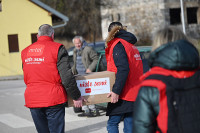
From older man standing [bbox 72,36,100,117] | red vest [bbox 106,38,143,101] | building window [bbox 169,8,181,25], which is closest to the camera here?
red vest [bbox 106,38,143,101]

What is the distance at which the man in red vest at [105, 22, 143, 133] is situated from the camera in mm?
4730

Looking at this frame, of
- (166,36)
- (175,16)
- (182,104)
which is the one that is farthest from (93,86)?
(175,16)

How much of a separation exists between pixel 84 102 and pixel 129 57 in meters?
0.78

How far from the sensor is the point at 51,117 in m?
4.51

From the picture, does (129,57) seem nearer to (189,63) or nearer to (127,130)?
(127,130)

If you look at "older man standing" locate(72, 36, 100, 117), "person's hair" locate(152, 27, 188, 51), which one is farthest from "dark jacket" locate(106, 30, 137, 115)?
"older man standing" locate(72, 36, 100, 117)

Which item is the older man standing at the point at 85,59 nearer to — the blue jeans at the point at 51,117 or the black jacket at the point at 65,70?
the blue jeans at the point at 51,117

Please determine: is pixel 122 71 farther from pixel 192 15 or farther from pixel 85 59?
pixel 192 15

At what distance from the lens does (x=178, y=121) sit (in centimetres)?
256

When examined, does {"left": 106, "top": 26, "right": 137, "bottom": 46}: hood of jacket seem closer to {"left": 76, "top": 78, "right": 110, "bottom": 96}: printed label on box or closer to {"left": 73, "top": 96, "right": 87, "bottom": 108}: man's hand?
{"left": 76, "top": 78, "right": 110, "bottom": 96}: printed label on box

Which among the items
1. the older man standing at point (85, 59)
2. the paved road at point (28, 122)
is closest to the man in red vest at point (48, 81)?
the paved road at point (28, 122)

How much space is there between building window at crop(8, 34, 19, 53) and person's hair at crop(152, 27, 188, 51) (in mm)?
26072

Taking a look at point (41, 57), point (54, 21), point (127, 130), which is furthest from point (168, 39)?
point (54, 21)

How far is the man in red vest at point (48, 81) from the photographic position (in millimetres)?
4398
